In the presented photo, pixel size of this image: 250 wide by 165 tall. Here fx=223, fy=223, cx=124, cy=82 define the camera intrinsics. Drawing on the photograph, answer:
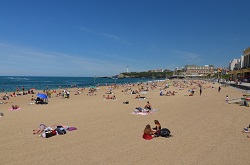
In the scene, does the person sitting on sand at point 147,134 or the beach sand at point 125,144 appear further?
the person sitting on sand at point 147,134

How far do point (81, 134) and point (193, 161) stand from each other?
4.79 m

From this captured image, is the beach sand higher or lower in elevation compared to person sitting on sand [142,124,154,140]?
lower

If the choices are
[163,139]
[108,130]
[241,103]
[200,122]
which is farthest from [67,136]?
[241,103]

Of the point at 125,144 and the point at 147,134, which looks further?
the point at 147,134

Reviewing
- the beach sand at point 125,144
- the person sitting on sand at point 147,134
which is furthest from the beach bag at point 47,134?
the person sitting on sand at point 147,134

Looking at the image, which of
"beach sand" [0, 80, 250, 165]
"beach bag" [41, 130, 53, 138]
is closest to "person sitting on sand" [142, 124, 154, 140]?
"beach sand" [0, 80, 250, 165]

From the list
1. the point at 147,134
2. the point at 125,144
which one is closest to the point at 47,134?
the point at 125,144

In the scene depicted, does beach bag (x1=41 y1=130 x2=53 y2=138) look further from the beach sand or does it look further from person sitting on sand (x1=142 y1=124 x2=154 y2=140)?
person sitting on sand (x1=142 y1=124 x2=154 y2=140)

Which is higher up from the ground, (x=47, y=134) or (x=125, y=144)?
(x=47, y=134)

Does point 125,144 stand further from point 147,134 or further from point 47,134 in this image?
point 47,134

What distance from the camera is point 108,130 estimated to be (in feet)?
32.9

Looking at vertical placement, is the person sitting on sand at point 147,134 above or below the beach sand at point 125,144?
above

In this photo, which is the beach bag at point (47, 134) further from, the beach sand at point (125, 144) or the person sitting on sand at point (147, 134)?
the person sitting on sand at point (147, 134)

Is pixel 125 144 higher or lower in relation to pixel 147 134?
lower
